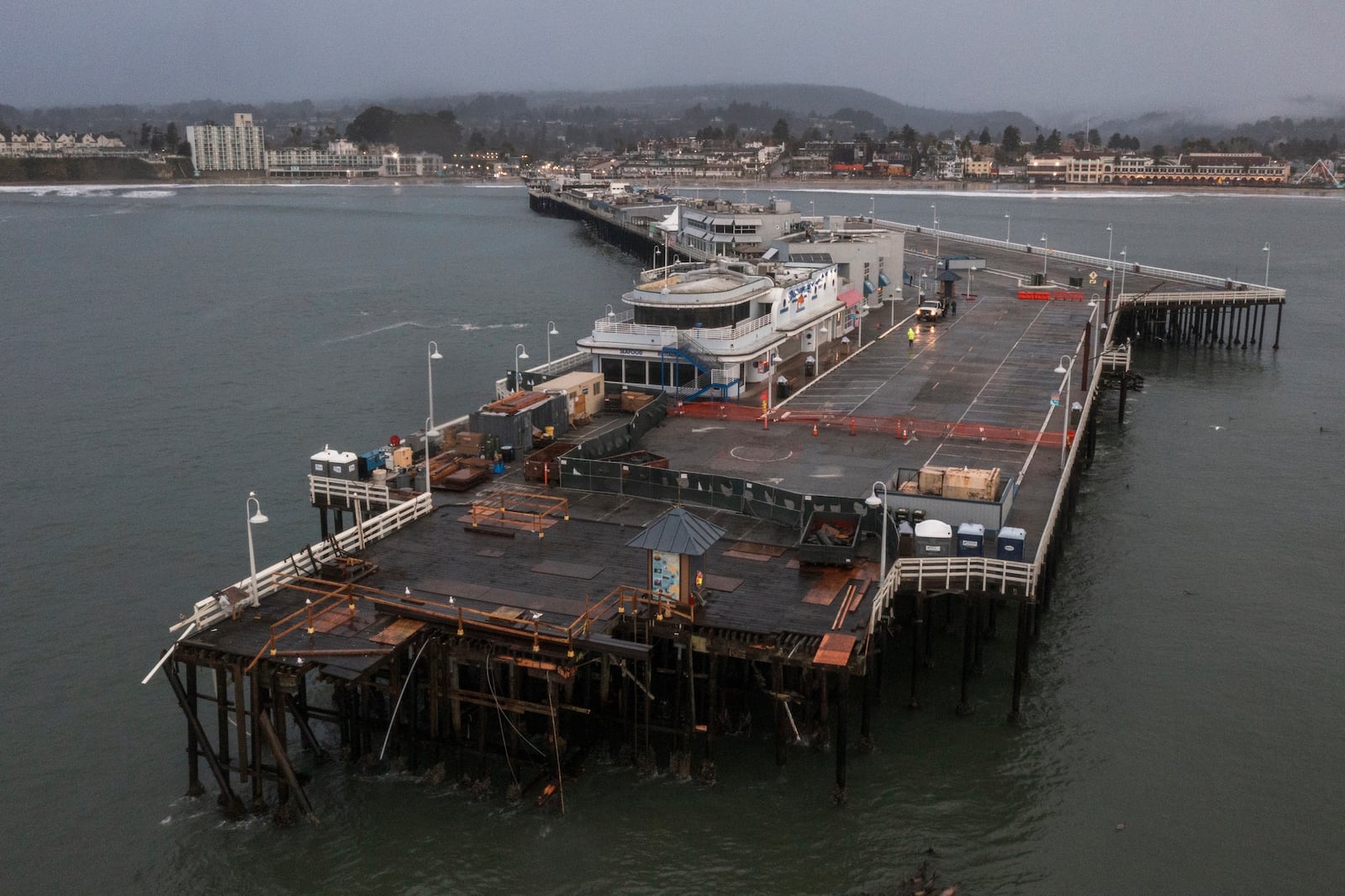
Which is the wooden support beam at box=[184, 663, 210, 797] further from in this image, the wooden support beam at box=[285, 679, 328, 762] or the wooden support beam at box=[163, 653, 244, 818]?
the wooden support beam at box=[285, 679, 328, 762]

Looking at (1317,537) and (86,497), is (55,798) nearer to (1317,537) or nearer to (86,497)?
(86,497)

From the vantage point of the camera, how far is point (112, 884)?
26625mm

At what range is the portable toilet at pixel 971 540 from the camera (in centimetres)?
3262

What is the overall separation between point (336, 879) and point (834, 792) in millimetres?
11640

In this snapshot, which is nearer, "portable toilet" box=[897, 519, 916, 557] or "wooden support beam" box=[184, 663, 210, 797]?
"wooden support beam" box=[184, 663, 210, 797]

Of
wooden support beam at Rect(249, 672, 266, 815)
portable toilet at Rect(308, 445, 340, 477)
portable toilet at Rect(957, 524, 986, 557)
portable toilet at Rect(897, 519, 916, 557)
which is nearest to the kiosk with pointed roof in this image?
portable toilet at Rect(897, 519, 916, 557)

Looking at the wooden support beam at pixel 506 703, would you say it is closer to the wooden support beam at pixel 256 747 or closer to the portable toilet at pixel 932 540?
the wooden support beam at pixel 256 747

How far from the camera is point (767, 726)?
32312mm

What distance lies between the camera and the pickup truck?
79125mm

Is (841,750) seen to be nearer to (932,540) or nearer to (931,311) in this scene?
(932,540)

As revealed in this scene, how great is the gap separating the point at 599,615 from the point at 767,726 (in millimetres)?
6028

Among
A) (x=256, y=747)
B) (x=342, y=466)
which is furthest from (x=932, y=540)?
(x=342, y=466)

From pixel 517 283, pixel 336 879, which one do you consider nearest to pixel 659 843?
pixel 336 879

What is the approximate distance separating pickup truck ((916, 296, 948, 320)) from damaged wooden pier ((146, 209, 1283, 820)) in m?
34.7
